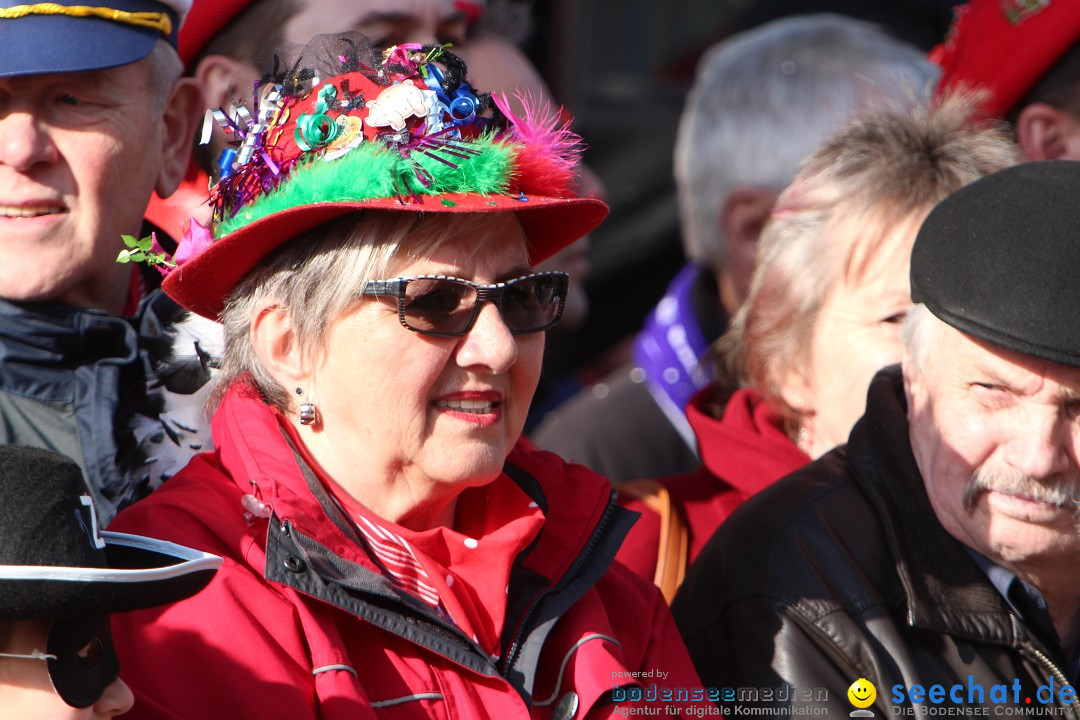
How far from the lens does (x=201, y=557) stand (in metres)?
2.01

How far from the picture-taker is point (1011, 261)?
2605mm

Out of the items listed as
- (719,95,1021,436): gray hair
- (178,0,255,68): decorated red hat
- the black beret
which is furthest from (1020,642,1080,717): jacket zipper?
(178,0,255,68): decorated red hat

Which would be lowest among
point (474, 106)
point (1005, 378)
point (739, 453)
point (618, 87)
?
point (618, 87)

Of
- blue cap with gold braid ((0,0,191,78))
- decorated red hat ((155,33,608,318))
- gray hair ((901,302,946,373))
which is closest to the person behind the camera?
decorated red hat ((155,33,608,318))

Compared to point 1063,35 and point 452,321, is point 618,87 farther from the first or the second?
point 452,321

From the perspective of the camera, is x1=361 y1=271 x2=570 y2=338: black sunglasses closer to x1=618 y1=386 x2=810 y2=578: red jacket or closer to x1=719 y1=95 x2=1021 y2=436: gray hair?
x1=618 y1=386 x2=810 y2=578: red jacket

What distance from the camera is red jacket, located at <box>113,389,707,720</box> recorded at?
2107 mm

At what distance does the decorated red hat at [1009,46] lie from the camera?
405cm

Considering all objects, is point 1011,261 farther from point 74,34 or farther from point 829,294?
point 74,34

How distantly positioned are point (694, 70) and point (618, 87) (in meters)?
0.46

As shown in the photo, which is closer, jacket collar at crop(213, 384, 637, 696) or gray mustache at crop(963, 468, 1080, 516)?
jacket collar at crop(213, 384, 637, 696)

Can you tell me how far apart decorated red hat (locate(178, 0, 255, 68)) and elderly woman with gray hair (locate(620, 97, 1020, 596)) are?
5.08ft

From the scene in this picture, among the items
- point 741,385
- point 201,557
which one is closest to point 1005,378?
point 741,385

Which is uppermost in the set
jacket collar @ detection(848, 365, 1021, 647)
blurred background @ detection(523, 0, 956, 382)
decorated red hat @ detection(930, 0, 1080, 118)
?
decorated red hat @ detection(930, 0, 1080, 118)
